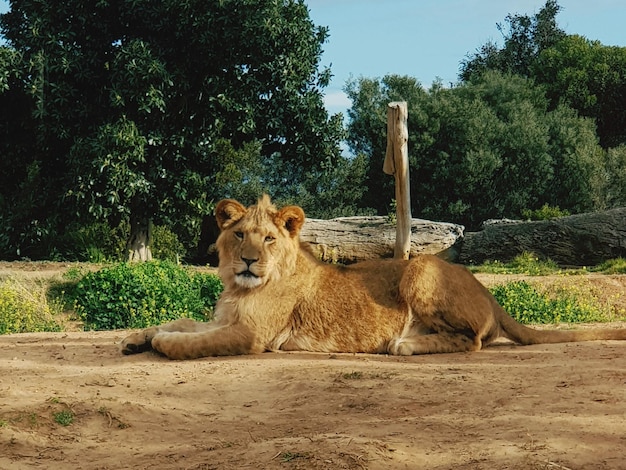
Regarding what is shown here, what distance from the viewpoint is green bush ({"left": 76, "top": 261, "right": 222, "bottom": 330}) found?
1277cm

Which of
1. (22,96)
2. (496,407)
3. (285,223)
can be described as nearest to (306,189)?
(22,96)

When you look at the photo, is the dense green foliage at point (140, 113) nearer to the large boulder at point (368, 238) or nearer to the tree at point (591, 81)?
the large boulder at point (368, 238)

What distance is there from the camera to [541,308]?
12.5 m

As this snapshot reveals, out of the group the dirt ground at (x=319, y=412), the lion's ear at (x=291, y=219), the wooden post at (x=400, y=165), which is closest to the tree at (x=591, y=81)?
the wooden post at (x=400, y=165)

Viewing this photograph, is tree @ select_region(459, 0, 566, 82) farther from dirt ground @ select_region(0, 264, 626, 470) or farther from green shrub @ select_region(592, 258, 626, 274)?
dirt ground @ select_region(0, 264, 626, 470)

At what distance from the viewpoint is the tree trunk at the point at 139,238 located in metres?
22.7

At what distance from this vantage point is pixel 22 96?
71.8ft

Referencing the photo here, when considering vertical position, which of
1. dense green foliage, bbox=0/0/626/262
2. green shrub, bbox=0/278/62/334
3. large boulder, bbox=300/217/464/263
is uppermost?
dense green foliage, bbox=0/0/626/262

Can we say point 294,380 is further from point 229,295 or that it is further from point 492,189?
point 492,189

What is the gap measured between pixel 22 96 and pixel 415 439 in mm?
19030

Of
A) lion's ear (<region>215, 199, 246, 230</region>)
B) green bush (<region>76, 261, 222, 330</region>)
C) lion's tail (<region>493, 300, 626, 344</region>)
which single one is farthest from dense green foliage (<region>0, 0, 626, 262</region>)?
lion's tail (<region>493, 300, 626, 344</region>)

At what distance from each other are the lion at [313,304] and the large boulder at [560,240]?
16.4m

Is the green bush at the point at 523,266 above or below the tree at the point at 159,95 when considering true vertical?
below

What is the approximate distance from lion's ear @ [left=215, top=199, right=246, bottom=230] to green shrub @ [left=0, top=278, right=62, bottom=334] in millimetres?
5297
